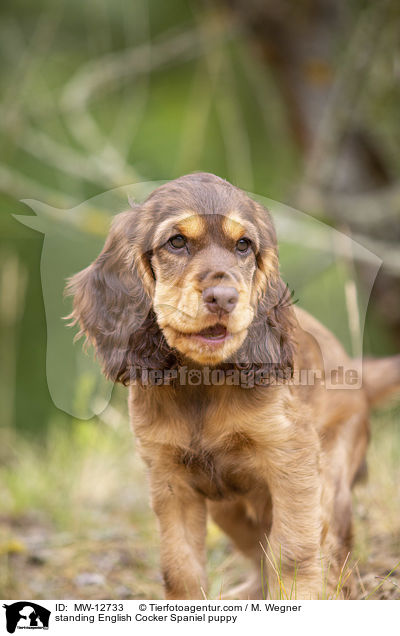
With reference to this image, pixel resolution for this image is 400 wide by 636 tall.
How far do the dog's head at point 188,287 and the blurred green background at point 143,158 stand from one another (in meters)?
0.29

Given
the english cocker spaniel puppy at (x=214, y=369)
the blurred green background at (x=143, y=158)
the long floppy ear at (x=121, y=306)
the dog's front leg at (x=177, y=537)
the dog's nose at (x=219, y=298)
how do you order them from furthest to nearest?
the blurred green background at (x=143, y=158) < the dog's front leg at (x=177, y=537) < the long floppy ear at (x=121, y=306) < the english cocker spaniel puppy at (x=214, y=369) < the dog's nose at (x=219, y=298)

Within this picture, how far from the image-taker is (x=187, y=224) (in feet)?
7.70

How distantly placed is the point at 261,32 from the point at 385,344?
347 cm

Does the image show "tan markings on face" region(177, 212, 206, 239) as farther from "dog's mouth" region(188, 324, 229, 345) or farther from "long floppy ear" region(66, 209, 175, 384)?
"dog's mouth" region(188, 324, 229, 345)

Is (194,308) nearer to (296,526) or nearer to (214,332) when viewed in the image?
(214,332)

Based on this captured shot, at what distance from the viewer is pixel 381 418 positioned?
566cm

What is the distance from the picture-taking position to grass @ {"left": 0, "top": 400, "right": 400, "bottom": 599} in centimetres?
343

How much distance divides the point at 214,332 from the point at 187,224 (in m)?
0.34

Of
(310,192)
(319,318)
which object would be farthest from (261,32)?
(319,318)

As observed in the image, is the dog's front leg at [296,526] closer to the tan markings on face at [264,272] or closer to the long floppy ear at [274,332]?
the long floppy ear at [274,332]

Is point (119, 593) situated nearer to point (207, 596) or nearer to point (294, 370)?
point (207, 596)

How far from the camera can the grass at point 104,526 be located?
3.43 m
